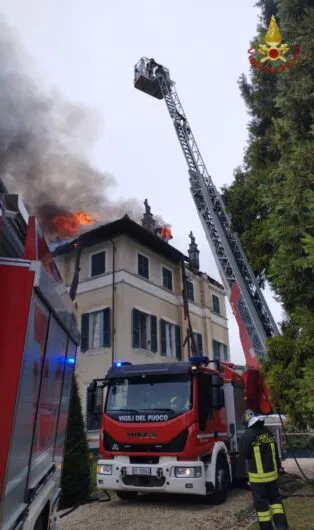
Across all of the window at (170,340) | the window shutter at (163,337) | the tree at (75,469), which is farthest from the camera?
the window at (170,340)

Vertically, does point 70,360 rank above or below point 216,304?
below

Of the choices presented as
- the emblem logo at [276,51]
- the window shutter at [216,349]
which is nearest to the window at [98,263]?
the window shutter at [216,349]

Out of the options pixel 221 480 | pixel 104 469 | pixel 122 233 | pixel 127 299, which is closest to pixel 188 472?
pixel 221 480

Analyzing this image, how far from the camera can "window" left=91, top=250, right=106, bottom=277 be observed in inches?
802

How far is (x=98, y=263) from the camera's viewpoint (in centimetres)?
2059

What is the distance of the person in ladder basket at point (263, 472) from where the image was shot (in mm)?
5422

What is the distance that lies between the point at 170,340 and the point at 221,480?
44.2ft

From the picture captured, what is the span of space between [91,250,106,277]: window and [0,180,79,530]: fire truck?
54.0 ft

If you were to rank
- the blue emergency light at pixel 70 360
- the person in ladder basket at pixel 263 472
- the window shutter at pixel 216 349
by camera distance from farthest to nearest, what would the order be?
the window shutter at pixel 216 349 < the person in ladder basket at pixel 263 472 < the blue emergency light at pixel 70 360

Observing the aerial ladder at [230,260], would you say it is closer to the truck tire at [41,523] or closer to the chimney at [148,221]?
the truck tire at [41,523]

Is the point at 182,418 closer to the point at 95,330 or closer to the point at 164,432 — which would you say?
the point at 164,432

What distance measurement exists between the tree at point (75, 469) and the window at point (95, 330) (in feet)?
28.1

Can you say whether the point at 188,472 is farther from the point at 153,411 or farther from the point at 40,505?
the point at 40,505

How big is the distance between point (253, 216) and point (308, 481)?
621 centimetres
